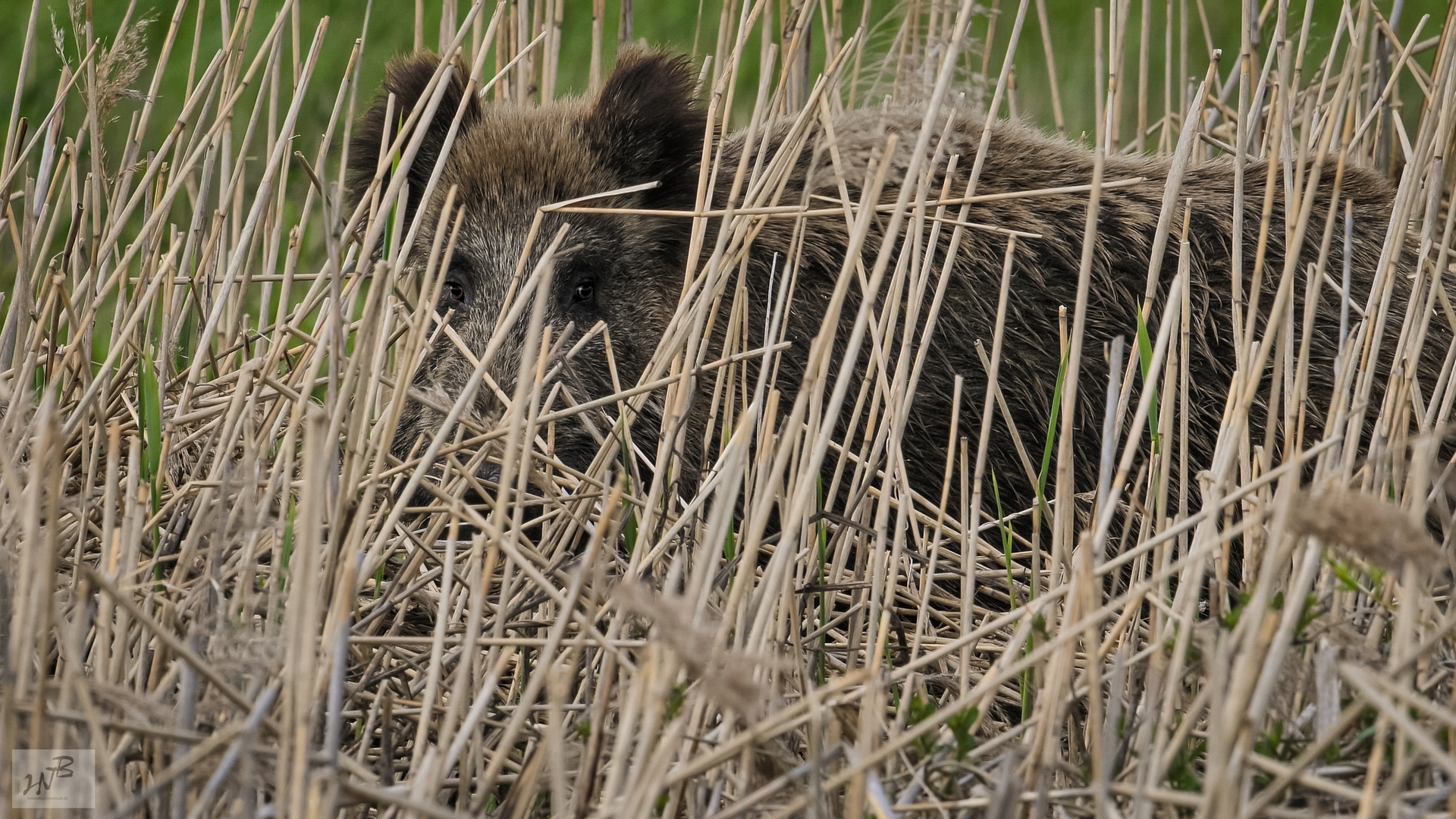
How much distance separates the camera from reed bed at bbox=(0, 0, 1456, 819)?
1.39 m

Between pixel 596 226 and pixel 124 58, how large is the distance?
1212mm

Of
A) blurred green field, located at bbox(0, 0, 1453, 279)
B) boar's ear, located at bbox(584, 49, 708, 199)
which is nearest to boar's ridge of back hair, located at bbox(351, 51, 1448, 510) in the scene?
boar's ear, located at bbox(584, 49, 708, 199)

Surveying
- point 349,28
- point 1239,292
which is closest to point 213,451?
point 1239,292

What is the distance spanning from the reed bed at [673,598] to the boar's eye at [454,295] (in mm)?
422

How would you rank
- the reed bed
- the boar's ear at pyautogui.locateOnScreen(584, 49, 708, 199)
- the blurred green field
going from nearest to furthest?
the reed bed < the boar's ear at pyautogui.locateOnScreen(584, 49, 708, 199) < the blurred green field

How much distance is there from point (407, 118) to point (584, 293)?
24.0 inches

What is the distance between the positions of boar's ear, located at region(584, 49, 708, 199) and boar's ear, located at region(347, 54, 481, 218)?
34 centimetres

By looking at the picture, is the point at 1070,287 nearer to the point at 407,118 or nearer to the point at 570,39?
the point at 407,118

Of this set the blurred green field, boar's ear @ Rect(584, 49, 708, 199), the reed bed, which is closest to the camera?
the reed bed

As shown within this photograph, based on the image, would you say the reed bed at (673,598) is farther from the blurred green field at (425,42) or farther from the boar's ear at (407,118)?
the blurred green field at (425,42)

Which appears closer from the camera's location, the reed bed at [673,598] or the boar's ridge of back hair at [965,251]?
the reed bed at [673,598]

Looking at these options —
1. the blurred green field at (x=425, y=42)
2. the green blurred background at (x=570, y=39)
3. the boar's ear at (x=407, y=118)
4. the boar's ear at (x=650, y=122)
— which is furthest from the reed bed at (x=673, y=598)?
the green blurred background at (x=570, y=39)

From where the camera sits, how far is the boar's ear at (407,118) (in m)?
3.23

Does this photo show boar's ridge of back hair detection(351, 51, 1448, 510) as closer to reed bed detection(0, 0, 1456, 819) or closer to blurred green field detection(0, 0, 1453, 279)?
reed bed detection(0, 0, 1456, 819)
